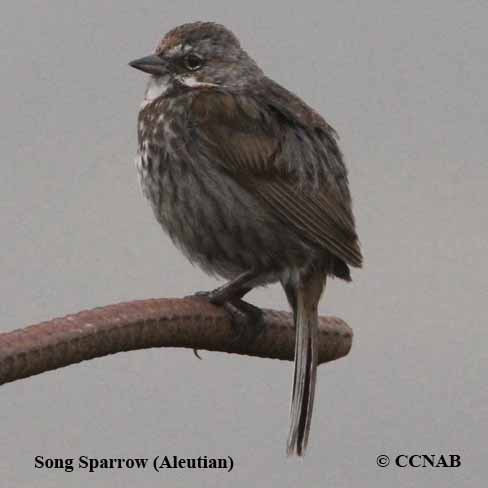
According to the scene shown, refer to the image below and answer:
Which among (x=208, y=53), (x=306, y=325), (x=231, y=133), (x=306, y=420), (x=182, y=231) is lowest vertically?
(x=306, y=420)

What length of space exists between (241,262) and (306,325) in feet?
2.92

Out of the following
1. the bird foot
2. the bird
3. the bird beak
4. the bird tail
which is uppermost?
the bird beak

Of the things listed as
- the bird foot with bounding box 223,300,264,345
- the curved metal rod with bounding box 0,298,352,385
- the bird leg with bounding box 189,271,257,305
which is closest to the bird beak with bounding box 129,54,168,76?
the bird leg with bounding box 189,271,257,305

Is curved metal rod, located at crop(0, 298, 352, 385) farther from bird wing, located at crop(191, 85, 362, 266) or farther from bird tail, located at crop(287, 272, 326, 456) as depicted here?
bird wing, located at crop(191, 85, 362, 266)

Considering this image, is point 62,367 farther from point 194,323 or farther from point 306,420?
point 306,420

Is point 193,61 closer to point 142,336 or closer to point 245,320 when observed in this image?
point 245,320

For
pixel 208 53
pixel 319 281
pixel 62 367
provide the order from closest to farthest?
pixel 62 367
pixel 319 281
pixel 208 53

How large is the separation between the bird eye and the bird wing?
0.19 meters

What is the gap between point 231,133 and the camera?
5.42 meters

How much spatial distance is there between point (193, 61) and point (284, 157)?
28.5 inches

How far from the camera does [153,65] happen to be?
5.64 metres

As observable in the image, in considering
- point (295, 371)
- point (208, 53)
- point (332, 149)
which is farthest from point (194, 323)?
point (208, 53)

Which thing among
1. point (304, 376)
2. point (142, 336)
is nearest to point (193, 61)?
point (304, 376)

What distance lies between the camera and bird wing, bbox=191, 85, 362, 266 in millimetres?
5211
